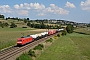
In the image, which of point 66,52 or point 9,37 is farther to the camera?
point 9,37

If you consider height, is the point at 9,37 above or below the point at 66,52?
below

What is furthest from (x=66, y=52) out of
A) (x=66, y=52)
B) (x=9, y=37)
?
(x=9, y=37)

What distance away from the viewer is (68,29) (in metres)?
127

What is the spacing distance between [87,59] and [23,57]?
10.5 meters

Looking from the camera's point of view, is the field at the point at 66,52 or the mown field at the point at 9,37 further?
the mown field at the point at 9,37

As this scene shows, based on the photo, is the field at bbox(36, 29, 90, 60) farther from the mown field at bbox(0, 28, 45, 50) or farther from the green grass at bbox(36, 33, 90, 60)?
the mown field at bbox(0, 28, 45, 50)

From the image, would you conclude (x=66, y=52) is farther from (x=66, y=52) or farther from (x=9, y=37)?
(x=9, y=37)

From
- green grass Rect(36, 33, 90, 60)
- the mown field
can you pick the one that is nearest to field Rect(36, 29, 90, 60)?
green grass Rect(36, 33, 90, 60)

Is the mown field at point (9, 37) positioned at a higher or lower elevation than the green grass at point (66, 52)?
lower

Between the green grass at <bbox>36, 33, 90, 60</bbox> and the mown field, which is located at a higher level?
the green grass at <bbox>36, 33, 90, 60</bbox>

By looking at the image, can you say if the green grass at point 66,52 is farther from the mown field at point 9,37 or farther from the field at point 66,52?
the mown field at point 9,37

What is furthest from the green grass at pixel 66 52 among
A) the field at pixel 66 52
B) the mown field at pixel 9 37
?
the mown field at pixel 9 37

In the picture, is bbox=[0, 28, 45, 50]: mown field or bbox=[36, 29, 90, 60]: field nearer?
bbox=[36, 29, 90, 60]: field

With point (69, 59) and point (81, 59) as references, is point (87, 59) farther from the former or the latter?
point (69, 59)
